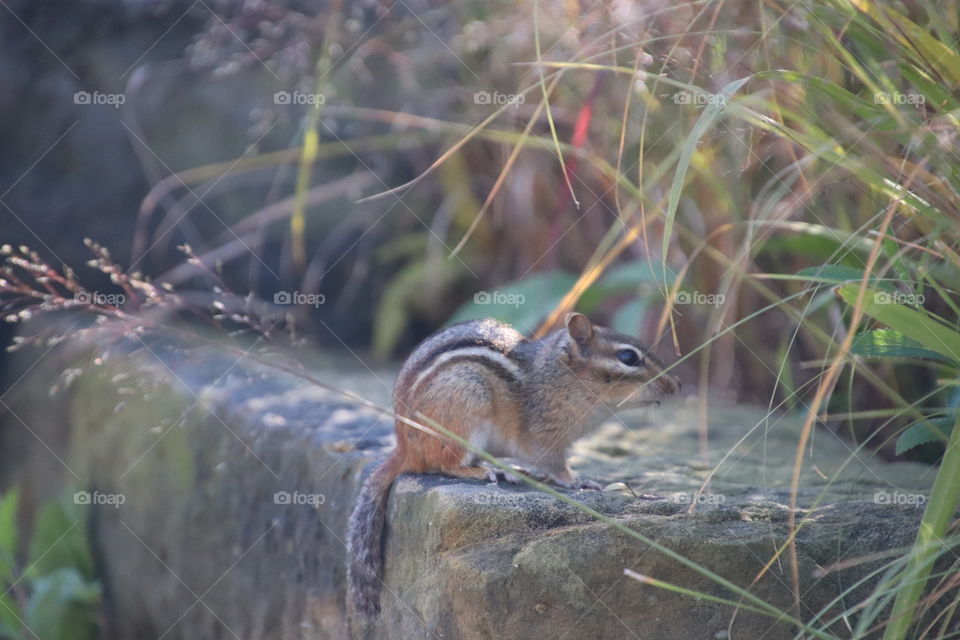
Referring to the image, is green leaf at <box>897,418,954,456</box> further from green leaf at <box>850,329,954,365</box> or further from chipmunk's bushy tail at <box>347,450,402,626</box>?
chipmunk's bushy tail at <box>347,450,402,626</box>

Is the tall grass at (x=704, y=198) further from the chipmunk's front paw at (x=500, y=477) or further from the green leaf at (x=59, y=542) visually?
the green leaf at (x=59, y=542)

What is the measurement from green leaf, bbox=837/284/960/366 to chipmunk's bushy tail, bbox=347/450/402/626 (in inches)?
67.6

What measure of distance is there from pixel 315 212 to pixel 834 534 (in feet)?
17.3

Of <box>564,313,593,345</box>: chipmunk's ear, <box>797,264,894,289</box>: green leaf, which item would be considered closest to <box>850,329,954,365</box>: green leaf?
<box>797,264,894,289</box>: green leaf

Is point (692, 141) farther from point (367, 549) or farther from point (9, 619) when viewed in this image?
point (9, 619)

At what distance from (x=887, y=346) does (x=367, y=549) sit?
70.9 inches

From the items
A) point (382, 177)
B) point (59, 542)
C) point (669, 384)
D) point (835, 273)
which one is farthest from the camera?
point (382, 177)

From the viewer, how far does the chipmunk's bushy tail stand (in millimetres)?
3373

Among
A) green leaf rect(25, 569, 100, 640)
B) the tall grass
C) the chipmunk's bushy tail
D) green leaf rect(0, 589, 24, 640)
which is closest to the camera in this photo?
the tall grass

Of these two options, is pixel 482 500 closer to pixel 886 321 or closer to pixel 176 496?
pixel 886 321

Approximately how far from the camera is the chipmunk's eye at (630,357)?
4.03m

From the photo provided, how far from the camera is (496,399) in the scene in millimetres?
3871

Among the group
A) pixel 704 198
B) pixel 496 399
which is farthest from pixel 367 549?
pixel 704 198

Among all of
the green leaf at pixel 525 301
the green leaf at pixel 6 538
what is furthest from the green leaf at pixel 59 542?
the green leaf at pixel 525 301
